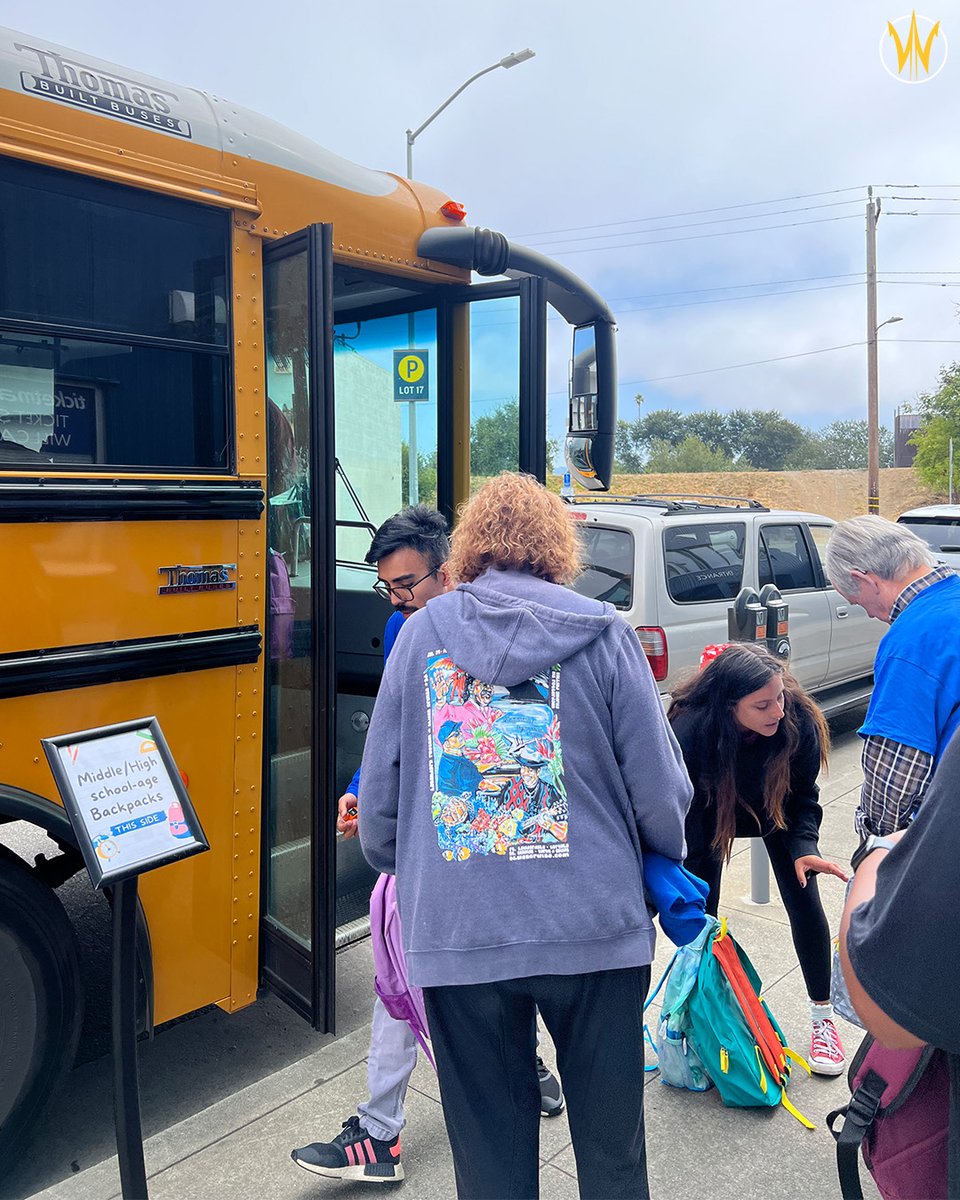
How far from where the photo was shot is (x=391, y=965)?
2365mm

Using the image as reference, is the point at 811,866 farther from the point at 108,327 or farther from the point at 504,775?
the point at 108,327

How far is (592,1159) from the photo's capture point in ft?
5.97

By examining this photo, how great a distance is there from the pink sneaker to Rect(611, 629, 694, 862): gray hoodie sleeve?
1.67m

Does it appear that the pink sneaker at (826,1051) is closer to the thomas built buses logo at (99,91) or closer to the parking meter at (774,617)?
the parking meter at (774,617)

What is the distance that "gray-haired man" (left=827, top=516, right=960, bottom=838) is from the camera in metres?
2.48

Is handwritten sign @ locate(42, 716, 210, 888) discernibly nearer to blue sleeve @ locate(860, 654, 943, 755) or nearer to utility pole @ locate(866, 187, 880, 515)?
blue sleeve @ locate(860, 654, 943, 755)

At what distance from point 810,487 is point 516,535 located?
54258 millimetres

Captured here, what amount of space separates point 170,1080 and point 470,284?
300cm

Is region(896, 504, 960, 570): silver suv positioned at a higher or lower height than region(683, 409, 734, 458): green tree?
lower

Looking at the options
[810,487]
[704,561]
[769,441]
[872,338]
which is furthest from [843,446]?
[704,561]

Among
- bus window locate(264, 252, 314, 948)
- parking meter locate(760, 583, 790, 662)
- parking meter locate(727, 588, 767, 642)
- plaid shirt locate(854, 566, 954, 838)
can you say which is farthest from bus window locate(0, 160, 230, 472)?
parking meter locate(760, 583, 790, 662)

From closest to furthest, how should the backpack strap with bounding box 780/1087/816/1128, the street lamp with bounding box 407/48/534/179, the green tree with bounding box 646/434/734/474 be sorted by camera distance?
the backpack strap with bounding box 780/1087/816/1128, the street lamp with bounding box 407/48/534/179, the green tree with bounding box 646/434/734/474

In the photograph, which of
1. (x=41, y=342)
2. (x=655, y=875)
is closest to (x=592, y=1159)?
(x=655, y=875)

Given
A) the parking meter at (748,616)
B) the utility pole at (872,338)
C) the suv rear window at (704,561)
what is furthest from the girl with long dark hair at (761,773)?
the utility pole at (872,338)
